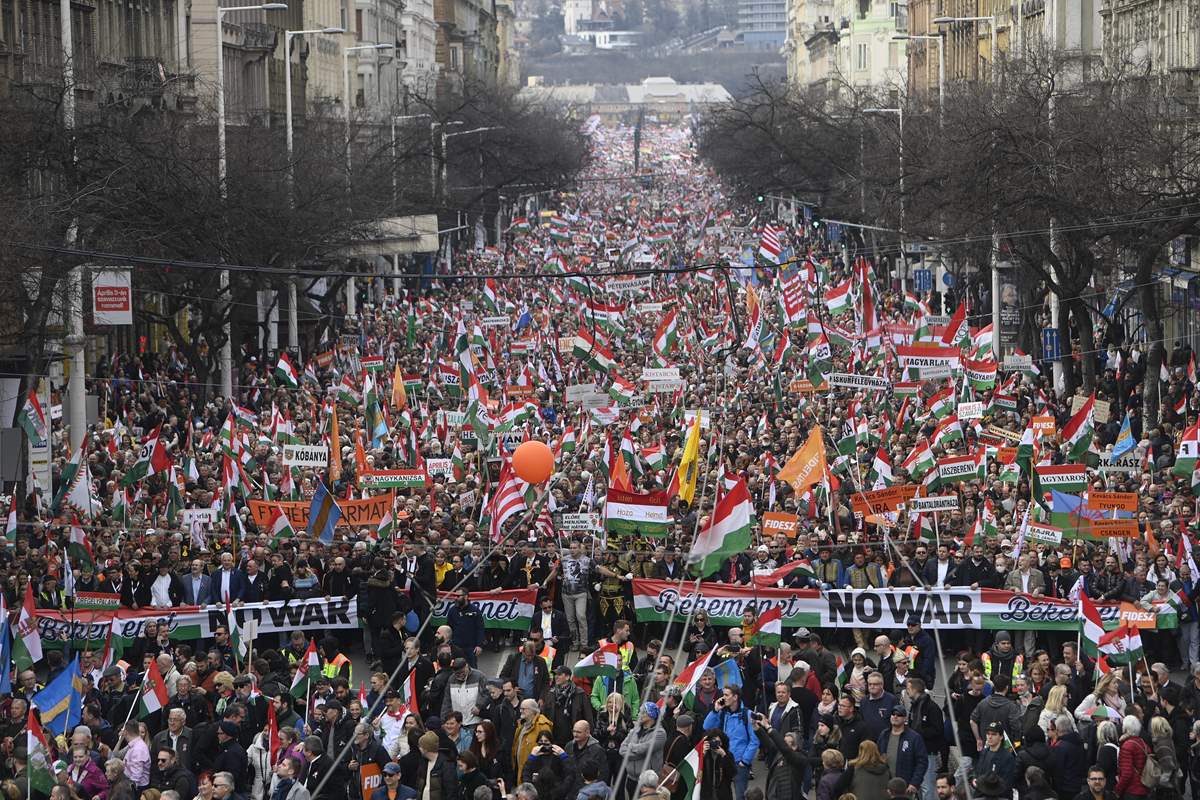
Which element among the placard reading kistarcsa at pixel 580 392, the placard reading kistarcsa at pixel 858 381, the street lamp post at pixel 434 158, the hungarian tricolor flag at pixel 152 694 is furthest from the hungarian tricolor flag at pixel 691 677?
the street lamp post at pixel 434 158

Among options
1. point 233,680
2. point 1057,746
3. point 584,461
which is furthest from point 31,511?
point 1057,746

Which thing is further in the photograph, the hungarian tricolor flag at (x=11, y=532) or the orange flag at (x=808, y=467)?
the orange flag at (x=808, y=467)

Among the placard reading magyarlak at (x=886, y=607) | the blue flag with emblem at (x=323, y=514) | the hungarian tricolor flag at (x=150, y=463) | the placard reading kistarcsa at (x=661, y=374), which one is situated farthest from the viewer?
the placard reading kistarcsa at (x=661, y=374)

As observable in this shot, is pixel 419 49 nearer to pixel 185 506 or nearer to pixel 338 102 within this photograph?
pixel 338 102

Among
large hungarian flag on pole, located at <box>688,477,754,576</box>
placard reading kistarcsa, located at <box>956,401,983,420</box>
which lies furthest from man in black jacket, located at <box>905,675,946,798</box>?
placard reading kistarcsa, located at <box>956,401,983,420</box>

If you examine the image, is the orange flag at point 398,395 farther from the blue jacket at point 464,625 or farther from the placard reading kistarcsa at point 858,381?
the blue jacket at point 464,625

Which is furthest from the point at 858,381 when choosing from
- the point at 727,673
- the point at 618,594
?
the point at 727,673

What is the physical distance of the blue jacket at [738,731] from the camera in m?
16.5

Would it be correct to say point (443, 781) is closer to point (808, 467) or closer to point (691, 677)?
point (691, 677)

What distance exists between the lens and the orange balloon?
2438cm

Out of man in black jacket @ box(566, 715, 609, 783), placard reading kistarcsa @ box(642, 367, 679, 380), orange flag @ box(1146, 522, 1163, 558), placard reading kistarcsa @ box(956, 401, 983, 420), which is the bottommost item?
man in black jacket @ box(566, 715, 609, 783)

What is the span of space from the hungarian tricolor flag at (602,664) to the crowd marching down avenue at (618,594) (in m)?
0.03

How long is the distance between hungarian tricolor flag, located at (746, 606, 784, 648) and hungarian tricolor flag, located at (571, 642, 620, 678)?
6.44ft

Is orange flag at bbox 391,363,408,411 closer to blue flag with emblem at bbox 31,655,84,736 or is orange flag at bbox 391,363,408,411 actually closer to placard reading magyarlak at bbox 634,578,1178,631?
placard reading magyarlak at bbox 634,578,1178,631
